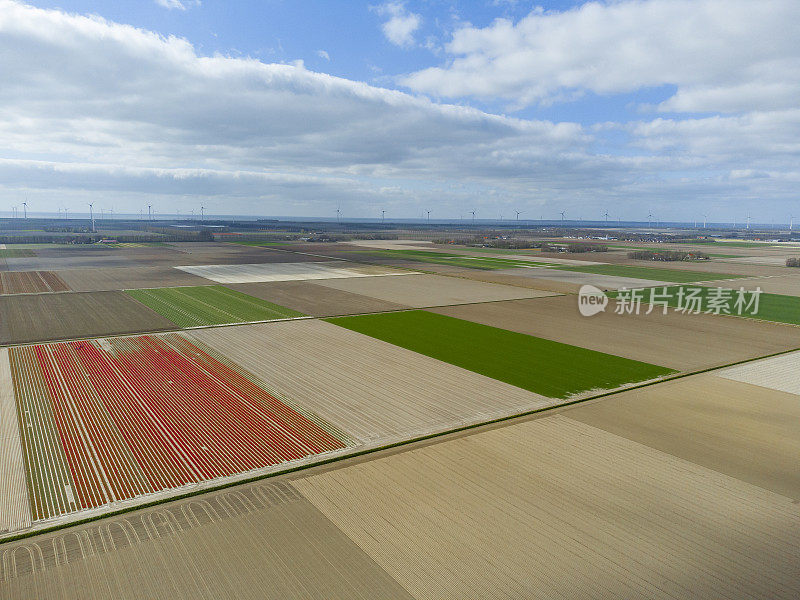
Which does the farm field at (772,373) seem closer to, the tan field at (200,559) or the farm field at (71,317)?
the tan field at (200,559)

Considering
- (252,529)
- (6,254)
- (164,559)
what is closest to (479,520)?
(252,529)

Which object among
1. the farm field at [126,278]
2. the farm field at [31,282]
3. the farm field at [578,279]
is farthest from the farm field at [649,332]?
the farm field at [31,282]

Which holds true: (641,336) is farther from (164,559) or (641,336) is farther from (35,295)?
(35,295)

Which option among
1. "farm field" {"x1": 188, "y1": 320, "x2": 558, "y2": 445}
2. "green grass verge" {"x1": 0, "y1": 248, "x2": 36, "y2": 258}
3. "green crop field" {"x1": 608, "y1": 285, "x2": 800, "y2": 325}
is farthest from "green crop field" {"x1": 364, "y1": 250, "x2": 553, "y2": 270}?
"green grass verge" {"x1": 0, "y1": 248, "x2": 36, "y2": 258}

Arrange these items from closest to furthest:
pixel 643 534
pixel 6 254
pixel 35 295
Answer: pixel 643 534, pixel 35 295, pixel 6 254

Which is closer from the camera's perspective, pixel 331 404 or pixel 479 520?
pixel 479 520

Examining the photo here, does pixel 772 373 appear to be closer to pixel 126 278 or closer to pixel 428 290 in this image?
pixel 428 290

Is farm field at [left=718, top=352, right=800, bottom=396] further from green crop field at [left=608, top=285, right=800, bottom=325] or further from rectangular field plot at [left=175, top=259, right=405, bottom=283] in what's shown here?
rectangular field plot at [left=175, top=259, right=405, bottom=283]
